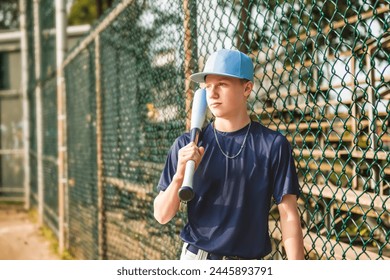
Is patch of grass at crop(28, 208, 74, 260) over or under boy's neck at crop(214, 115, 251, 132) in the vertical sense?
under

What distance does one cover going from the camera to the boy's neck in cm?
208

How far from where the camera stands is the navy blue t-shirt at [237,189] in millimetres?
2035

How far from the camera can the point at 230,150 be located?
6.83 ft

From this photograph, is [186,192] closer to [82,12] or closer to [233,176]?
[233,176]

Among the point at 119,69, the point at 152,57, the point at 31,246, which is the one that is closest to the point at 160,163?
the point at 152,57

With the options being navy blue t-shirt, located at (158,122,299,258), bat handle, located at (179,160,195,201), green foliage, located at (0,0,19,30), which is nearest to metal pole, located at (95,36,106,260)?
navy blue t-shirt, located at (158,122,299,258)

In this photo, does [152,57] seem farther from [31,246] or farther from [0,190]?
[0,190]

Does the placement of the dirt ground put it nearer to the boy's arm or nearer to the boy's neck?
the boy's neck

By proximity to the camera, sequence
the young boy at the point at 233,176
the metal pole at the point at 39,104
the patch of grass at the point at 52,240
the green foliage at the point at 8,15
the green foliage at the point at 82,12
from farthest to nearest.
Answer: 1. the green foliage at the point at 82,12
2. the green foliage at the point at 8,15
3. the metal pole at the point at 39,104
4. the patch of grass at the point at 52,240
5. the young boy at the point at 233,176

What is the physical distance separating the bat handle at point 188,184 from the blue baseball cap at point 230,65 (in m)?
0.33

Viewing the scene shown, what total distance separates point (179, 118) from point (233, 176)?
4.51 ft

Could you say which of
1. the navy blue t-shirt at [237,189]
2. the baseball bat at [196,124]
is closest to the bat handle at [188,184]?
the baseball bat at [196,124]

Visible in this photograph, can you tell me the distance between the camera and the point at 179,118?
3.41 metres

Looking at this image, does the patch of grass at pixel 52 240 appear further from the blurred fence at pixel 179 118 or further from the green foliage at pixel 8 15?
the green foliage at pixel 8 15
